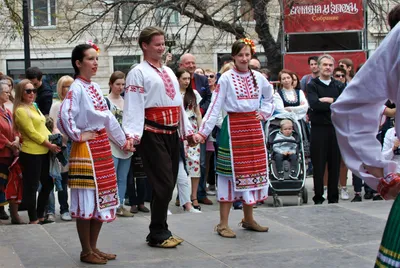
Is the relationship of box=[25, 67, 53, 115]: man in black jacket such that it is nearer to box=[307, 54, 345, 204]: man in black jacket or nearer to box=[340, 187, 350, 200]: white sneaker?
box=[307, 54, 345, 204]: man in black jacket

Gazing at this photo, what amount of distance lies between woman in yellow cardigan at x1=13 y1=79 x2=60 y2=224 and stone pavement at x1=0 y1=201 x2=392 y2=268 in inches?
31.8

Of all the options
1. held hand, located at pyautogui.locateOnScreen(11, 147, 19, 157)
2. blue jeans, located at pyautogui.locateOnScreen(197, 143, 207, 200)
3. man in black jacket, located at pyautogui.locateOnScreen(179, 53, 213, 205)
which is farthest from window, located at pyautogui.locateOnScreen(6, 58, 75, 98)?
held hand, located at pyautogui.locateOnScreen(11, 147, 19, 157)

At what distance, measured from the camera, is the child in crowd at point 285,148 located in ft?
33.9

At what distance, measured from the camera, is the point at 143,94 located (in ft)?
21.9

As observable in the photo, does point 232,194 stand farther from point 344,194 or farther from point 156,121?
point 344,194

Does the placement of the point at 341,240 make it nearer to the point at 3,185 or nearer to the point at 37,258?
the point at 37,258

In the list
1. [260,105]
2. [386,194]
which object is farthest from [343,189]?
[386,194]

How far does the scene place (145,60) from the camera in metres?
6.86

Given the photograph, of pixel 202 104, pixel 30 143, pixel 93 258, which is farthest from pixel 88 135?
pixel 202 104

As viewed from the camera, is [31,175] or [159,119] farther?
[31,175]

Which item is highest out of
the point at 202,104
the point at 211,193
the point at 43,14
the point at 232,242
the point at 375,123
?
the point at 43,14

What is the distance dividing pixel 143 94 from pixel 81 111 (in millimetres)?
732

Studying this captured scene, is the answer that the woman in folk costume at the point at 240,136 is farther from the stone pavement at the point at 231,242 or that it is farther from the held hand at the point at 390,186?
the held hand at the point at 390,186

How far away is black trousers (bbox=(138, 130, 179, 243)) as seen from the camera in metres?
6.69
